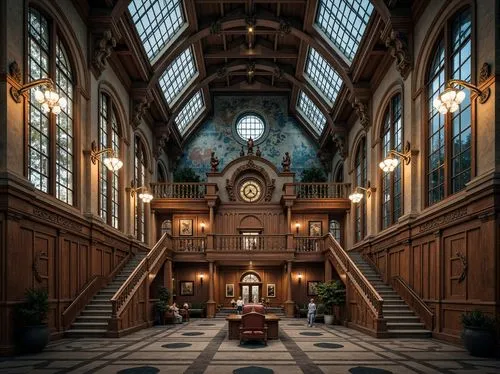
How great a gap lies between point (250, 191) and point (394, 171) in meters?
12.6

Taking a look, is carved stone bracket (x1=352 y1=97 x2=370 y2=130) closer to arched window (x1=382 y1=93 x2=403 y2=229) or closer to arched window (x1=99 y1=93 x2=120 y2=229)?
arched window (x1=382 y1=93 x2=403 y2=229)

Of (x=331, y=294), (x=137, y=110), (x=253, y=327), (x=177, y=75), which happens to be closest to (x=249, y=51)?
(x=177, y=75)

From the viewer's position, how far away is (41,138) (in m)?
15.9

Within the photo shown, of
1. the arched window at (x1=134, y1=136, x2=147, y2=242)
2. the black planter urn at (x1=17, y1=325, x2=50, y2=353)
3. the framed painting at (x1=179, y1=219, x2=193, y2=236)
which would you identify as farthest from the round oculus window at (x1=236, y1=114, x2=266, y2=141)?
the black planter urn at (x1=17, y1=325, x2=50, y2=353)

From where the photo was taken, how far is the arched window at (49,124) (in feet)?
50.2

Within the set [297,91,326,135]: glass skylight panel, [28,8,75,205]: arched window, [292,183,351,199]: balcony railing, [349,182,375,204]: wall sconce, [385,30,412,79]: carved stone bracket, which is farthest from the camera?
[297,91,326,135]: glass skylight panel

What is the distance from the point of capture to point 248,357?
42.5ft

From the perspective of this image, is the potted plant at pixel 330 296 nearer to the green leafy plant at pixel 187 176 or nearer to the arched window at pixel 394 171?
the arched window at pixel 394 171

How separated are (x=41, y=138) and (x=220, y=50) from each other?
65.1 ft

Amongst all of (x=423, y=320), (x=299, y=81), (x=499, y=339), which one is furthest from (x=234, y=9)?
(x=499, y=339)

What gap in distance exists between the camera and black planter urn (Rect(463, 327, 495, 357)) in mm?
12414

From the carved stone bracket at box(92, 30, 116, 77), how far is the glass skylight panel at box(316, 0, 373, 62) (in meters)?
10.9

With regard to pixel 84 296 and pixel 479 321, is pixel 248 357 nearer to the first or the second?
pixel 479 321

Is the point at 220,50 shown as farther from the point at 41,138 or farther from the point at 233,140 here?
the point at 41,138
